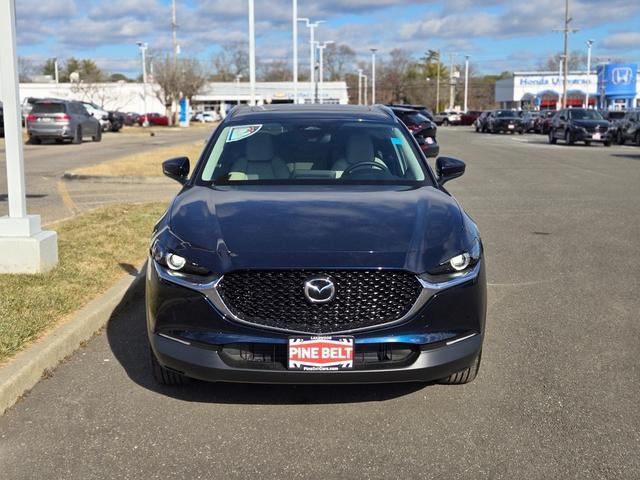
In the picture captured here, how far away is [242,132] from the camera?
592cm

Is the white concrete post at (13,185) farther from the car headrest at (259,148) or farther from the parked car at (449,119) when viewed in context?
the parked car at (449,119)

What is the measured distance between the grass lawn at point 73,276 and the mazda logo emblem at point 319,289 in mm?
2046

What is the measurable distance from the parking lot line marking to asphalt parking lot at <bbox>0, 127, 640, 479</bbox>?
6.12m

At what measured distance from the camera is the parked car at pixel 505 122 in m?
48.7

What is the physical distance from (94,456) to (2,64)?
4124mm

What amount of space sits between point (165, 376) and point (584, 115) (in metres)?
33.2

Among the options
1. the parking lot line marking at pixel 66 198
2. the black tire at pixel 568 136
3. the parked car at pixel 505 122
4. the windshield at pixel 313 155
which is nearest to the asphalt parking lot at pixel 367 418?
the windshield at pixel 313 155

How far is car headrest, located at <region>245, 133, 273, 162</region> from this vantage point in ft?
18.6

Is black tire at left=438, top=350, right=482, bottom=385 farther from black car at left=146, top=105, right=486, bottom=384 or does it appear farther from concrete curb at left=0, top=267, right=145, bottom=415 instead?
concrete curb at left=0, top=267, right=145, bottom=415

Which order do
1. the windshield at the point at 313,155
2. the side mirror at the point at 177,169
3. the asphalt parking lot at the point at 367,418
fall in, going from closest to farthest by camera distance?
1. the asphalt parking lot at the point at 367,418
2. the windshield at the point at 313,155
3. the side mirror at the point at 177,169

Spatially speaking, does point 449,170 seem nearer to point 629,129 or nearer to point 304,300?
point 304,300

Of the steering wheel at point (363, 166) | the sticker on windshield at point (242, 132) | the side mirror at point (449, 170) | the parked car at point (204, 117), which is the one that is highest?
the parked car at point (204, 117)

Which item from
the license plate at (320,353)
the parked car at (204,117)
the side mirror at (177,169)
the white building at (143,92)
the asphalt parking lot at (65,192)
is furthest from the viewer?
the parked car at (204,117)

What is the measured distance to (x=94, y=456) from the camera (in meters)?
3.68
